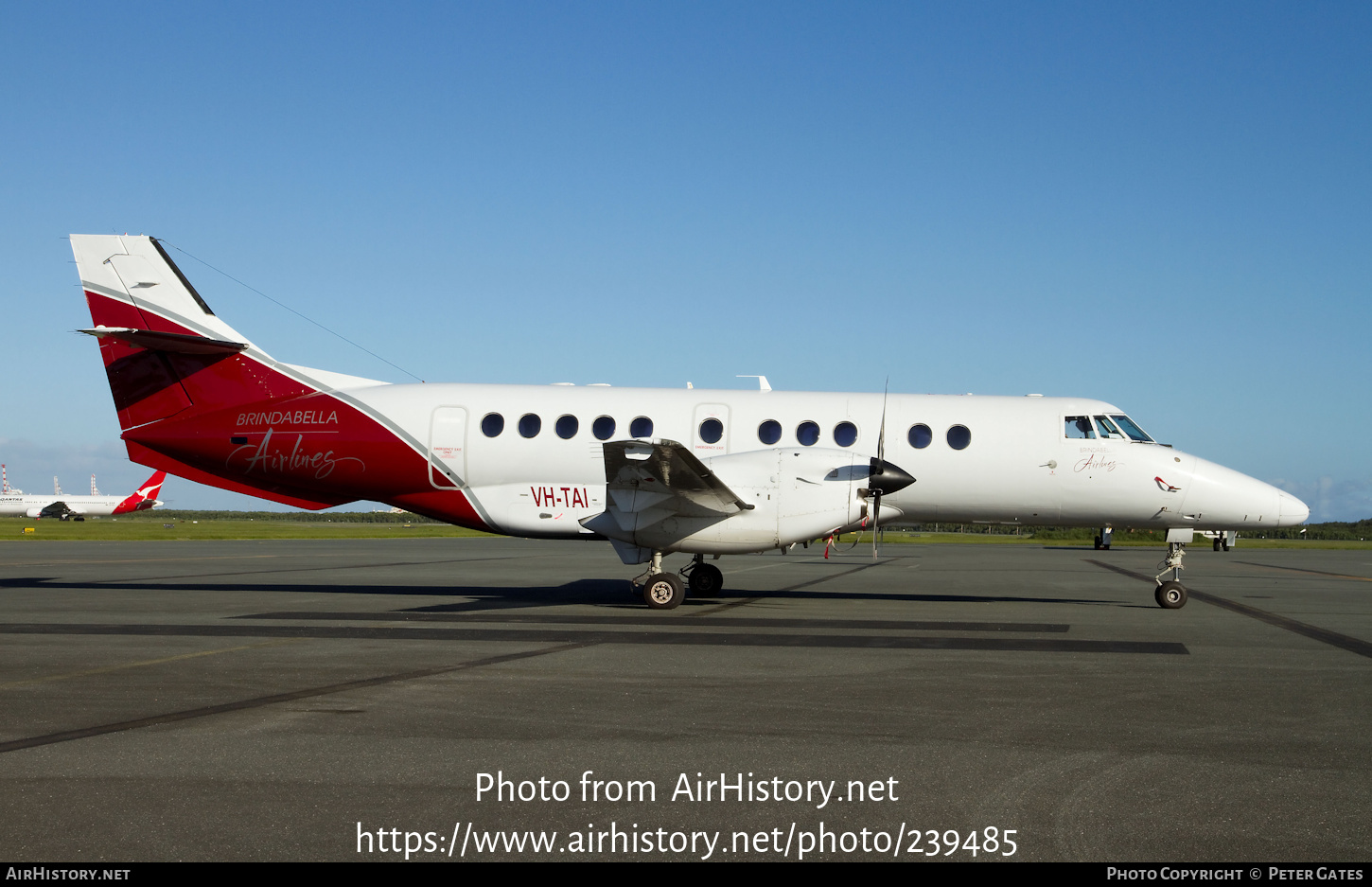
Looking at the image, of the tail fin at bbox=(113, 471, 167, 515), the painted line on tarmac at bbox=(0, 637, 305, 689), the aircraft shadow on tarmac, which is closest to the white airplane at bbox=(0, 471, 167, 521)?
the tail fin at bbox=(113, 471, 167, 515)

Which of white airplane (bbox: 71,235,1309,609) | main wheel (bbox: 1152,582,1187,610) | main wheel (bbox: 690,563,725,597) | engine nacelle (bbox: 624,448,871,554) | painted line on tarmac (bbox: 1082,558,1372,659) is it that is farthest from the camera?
main wheel (bbox: 690,563,725,597)

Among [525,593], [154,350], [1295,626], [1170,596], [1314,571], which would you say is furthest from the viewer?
[1314,571]

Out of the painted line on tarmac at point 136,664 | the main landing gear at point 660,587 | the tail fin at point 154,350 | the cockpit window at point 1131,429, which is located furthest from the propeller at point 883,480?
the tail fin at point 154,350

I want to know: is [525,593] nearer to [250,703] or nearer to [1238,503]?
[250,703]

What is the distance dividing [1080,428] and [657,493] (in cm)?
795

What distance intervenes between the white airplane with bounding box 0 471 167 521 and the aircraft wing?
8758 cm

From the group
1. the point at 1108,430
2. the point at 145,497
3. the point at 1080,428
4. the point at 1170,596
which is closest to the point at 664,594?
the point at 1080,428

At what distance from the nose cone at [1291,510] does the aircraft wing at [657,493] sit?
945 cm

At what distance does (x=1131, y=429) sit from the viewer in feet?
59.7

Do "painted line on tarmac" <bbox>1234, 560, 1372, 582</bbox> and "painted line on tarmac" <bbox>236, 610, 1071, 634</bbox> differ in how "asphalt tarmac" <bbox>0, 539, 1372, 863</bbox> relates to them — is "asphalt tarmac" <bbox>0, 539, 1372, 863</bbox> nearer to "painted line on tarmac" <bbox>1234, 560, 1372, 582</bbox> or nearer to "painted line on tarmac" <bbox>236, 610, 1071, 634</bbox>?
"painted line on tarmac" <bbox>236, 610, 1071, 634</bbox>

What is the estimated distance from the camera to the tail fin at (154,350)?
18.8m

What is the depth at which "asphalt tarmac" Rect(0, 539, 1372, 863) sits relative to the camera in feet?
15.5

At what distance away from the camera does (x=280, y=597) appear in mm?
18016

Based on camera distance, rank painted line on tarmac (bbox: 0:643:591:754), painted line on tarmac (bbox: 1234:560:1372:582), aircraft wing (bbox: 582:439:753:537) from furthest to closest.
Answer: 1. painted line on tarmac (bbox: 1234:560:1372:582)
2. aircraft wing (bbox: 582:439:753:537)
3. painted line on tarmac (bbox: 0:643:591:754)
